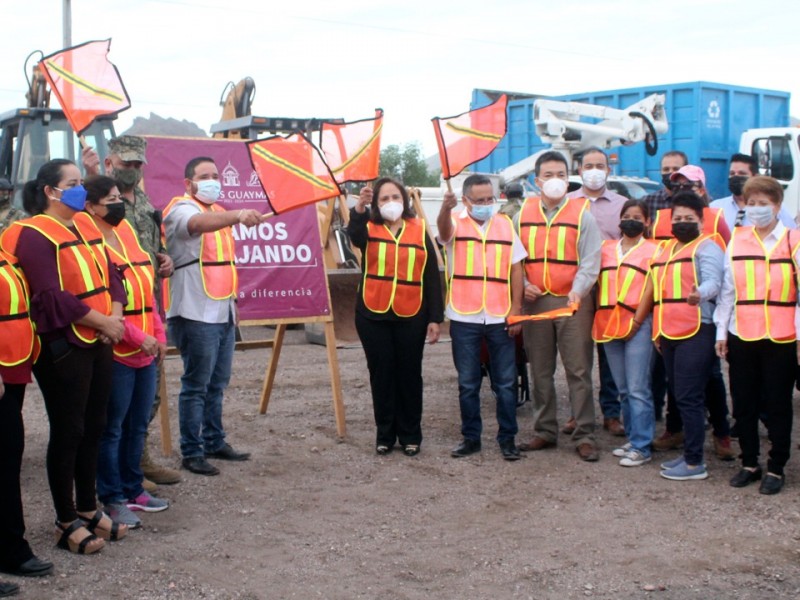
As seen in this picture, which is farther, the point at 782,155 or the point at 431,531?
the point at 782,155

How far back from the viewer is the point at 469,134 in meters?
7.45

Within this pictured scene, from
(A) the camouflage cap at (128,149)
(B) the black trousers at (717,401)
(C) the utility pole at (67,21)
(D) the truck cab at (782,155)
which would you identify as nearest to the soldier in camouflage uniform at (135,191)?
(A) the camouflage cap at (128,149)

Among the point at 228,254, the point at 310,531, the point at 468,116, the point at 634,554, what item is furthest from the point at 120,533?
the point at 468,116

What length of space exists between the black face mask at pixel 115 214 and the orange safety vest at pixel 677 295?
335 cm

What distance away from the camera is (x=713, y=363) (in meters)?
6.77

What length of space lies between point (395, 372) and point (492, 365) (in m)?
0.67

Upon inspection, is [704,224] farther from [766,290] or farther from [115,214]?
[115,214]

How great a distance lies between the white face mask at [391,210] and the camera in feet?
22.5

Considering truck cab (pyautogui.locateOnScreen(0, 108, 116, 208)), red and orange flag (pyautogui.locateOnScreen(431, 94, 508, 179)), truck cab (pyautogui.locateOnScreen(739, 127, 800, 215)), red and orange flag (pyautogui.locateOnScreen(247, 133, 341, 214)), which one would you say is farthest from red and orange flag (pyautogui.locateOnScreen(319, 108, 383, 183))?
truck cab (pyautogui.locateOnScreen(739, 127, 800, 215))

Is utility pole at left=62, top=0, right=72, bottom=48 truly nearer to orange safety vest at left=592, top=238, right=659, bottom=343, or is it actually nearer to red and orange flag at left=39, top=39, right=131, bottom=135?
red and orange flag at left=39, top=39, right=131, bottom=135

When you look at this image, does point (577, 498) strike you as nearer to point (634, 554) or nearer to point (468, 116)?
point (634, 554)

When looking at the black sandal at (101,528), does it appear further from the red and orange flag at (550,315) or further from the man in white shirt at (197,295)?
the red and orange flag at (550,315)

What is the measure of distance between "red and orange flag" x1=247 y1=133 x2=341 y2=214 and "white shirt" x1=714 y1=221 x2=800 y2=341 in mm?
2554

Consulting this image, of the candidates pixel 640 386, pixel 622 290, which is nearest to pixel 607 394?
pixel 640 386
